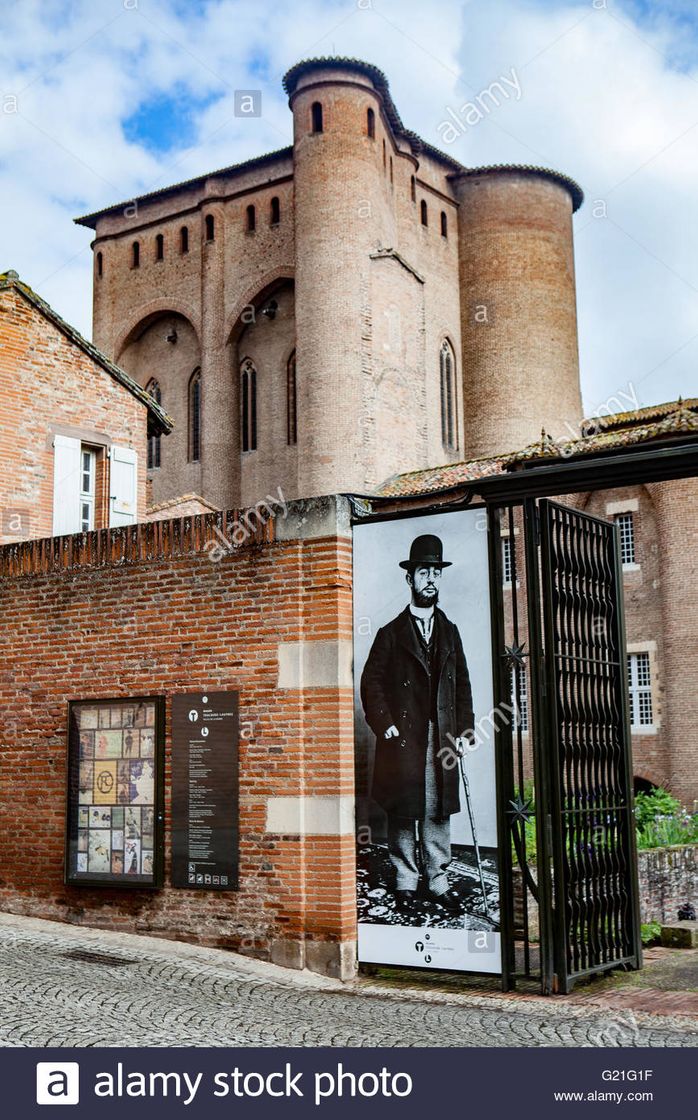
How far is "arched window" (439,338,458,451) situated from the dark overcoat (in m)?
34.6

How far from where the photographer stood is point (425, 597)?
30.0 ft

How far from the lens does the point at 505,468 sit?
2741cm

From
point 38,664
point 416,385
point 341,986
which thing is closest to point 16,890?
point 38,664

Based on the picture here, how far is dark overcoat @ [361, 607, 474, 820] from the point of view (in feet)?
28.9

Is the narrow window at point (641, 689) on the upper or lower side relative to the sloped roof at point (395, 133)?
lower

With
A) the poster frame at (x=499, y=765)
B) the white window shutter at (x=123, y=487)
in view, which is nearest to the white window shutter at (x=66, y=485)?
the white window shutter at (x=123, y=487)

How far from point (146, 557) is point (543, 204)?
3910 centimetres

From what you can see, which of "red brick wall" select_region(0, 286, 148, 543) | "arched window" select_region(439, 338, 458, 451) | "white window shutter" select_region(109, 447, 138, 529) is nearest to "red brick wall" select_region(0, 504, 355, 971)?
"red brick wall" select_region(0, 286, 148, 543)

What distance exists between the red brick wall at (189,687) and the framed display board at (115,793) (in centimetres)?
14

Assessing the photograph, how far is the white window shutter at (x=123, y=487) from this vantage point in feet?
64.2

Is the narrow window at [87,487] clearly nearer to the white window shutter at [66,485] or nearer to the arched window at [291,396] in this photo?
the white window shutter at [66,485]

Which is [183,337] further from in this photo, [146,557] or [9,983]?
[9,983]

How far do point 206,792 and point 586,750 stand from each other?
3193 mm

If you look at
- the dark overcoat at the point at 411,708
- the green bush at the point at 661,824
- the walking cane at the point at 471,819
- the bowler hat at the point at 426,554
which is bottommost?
the green bush at the point at 661,824
